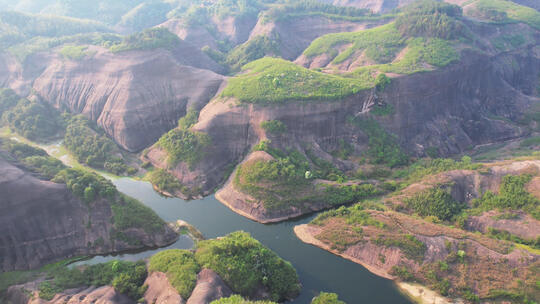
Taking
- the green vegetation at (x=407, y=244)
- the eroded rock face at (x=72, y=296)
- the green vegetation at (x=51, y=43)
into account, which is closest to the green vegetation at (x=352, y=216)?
the green vegetation at (x=407, y=244)

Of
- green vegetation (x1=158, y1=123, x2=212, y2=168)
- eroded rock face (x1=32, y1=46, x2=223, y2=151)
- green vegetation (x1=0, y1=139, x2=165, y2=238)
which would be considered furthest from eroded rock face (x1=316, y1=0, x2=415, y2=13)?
green vegetation (x1=0, y1=139, x2=165, y2=238)

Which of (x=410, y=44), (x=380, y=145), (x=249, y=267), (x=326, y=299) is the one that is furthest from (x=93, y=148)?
(x=410, y=44)

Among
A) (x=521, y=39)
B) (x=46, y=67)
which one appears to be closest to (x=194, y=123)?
(x=46, y=67)

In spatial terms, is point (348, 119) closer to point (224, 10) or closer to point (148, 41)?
point (148, 41)

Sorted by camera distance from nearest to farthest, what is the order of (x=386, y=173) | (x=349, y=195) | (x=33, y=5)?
(x=349, y=195) < (x=386, y=173) < (x=33, y=5)

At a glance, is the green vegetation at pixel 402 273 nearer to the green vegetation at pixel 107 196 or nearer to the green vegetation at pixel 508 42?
the green vegetation at pixel 107 196

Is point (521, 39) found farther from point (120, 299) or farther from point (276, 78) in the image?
point (120, 299)

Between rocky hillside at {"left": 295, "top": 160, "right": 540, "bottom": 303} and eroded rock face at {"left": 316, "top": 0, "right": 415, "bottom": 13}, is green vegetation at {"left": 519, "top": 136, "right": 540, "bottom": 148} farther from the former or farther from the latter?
eroded rock face at {"left": 316, "top": 0, "right": 415, "bottom": 13}
